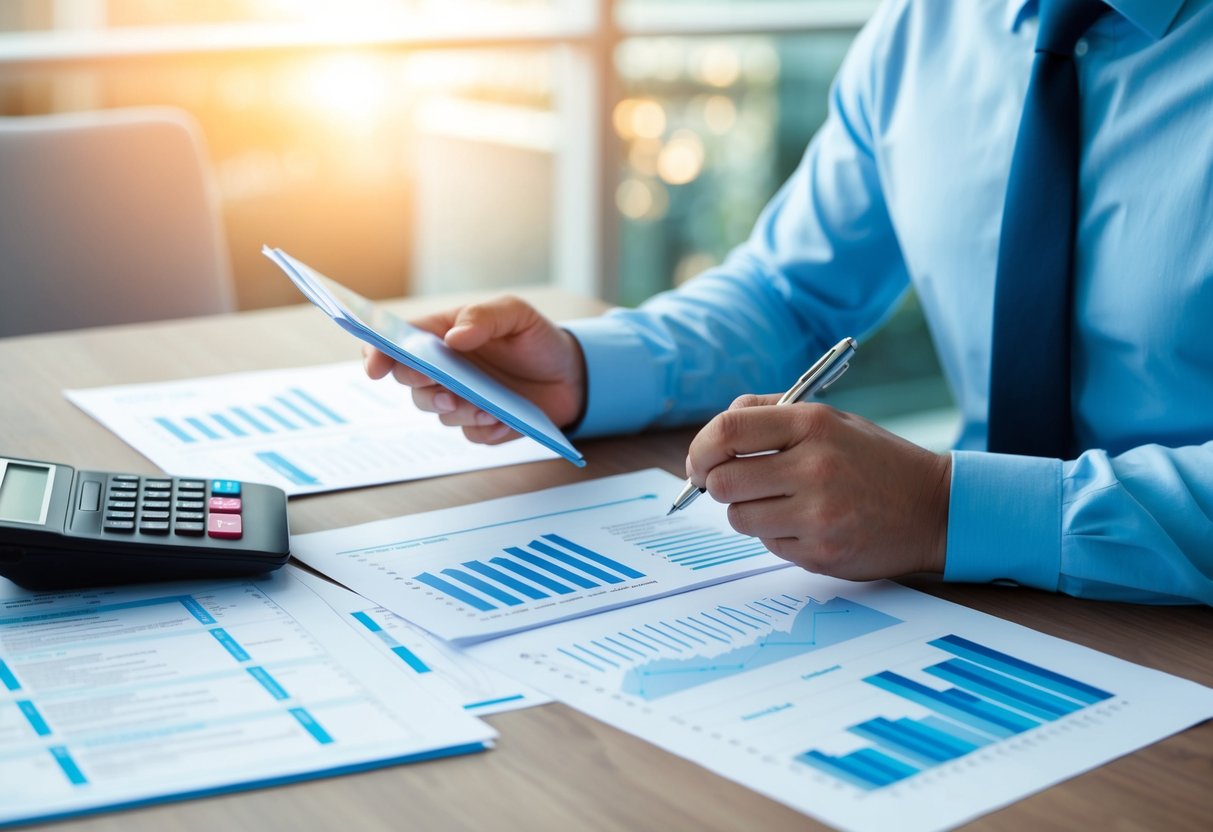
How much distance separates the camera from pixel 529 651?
2.51ft

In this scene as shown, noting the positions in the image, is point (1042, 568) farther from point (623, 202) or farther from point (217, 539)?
point (623, 202)

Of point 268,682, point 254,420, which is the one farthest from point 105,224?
point 268,682

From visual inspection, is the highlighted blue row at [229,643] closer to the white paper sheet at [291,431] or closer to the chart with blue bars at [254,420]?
the white paper sheet at [291,431]

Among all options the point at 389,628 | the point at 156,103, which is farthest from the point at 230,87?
the point at 389,628

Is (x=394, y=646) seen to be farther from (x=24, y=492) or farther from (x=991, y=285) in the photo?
(x=991, y=285)

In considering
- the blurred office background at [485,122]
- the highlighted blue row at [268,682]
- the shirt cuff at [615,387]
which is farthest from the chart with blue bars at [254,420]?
the blurred office background at [485,122]

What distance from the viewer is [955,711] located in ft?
2.29

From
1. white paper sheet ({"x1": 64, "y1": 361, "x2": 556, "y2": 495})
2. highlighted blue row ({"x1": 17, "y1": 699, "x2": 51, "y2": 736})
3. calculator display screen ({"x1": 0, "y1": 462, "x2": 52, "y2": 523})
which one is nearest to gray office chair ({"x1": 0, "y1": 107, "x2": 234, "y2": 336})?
white paper sheet ({"x1": 64, "y1": 361, "x2": 556, "y2": 495})

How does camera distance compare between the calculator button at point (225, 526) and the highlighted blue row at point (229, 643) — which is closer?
the highlighted blue row at point (229, 643)

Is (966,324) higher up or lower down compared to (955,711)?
higher up

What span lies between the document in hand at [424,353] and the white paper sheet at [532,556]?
0.06 metres

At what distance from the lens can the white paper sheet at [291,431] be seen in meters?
1.07

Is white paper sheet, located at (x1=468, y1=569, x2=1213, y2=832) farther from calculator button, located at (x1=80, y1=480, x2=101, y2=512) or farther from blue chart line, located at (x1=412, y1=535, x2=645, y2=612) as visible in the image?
calculator button, located at (x1=80, y1=480, x2=101, y2=512)

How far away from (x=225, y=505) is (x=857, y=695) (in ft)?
1.44
